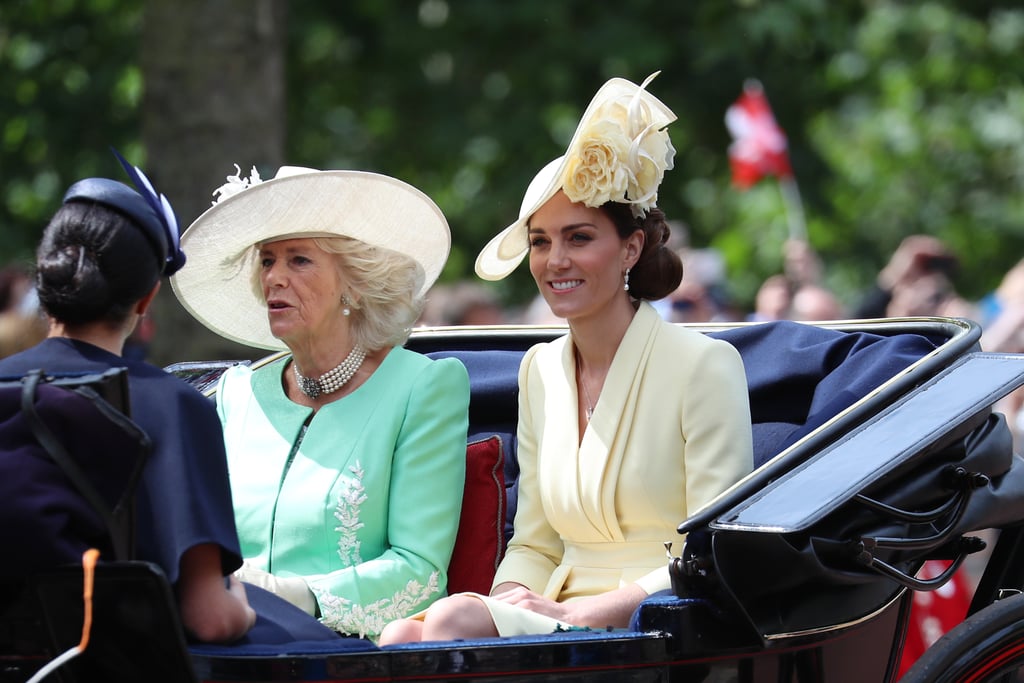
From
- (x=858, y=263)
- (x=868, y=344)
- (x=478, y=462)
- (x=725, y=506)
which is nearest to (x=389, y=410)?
(x=478, y=462)

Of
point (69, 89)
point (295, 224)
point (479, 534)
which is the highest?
point (69, 89)

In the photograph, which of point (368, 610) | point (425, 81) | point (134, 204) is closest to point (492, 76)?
point (425, 81)

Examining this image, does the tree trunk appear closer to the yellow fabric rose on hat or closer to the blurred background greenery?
the blurred background greenery

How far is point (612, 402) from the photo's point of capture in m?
3.54

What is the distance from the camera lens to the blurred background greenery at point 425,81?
22.5 ft

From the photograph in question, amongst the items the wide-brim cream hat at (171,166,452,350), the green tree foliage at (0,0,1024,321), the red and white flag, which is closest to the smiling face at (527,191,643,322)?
the wide-brim cream hat at (171,166,452,350)

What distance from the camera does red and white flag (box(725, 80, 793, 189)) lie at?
9.59 meters

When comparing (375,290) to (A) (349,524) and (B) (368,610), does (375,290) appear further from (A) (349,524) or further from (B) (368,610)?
(B) (368,610)

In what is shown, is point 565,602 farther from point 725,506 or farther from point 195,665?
point 195,665

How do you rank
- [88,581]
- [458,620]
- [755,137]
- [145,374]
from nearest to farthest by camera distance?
[88,581]
[145,374]
[458,620]
[755,137]

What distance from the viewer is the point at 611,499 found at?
3459 mm

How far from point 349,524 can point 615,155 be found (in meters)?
1.06

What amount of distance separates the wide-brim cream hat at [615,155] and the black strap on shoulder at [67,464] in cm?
142

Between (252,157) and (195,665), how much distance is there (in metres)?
4.47
